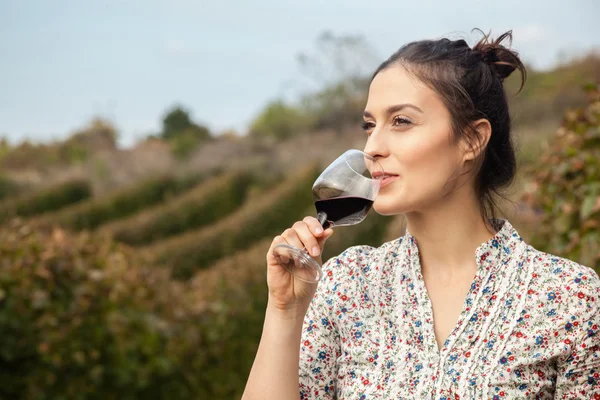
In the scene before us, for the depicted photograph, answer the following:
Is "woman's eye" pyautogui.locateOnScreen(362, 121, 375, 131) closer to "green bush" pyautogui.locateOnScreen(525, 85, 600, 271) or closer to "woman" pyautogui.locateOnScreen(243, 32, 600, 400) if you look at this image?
"woman" pyautogui.locateOnScreen(243, 32, 600, 400)

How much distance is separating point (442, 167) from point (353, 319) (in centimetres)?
58

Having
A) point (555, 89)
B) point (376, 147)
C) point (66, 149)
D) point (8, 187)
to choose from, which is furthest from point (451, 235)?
point (66, 149)

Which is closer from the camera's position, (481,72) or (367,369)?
(367,369)

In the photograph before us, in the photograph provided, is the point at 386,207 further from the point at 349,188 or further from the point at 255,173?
the point at 255,173

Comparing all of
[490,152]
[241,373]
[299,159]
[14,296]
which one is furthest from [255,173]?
[490,152]

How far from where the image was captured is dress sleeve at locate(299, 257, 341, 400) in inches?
78.7

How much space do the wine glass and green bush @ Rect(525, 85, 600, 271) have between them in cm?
134

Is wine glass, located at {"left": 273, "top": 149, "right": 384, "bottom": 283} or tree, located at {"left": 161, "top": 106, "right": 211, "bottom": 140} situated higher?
tree, located at {"left": 161, "top": 106, "right": 211, "bottom": 140}

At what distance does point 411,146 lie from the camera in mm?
1904

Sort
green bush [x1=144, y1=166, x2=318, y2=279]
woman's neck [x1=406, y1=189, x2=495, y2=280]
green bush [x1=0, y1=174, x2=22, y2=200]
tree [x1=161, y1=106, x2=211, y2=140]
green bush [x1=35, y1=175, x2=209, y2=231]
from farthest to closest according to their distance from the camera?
tree [x1=161, y1=106, x2=211, y2=140], green bush [x1=0, y1=174, x2=22, y2=200], green bush [x1=35, y1=175, x2=209, y2=231], green bush [x1=144, y1=166, x2=318, y2=279], woman's neck [x1=406, y1=189, x2=495, y2=280]

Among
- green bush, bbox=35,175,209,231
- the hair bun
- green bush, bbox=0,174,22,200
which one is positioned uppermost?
green bush, bbox=0,174,22,200

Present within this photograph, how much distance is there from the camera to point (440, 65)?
6.71 feet

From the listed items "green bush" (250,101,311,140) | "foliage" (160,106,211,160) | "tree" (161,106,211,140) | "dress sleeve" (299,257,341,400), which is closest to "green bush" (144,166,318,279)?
"dress sleeve" (299,257,341,400)

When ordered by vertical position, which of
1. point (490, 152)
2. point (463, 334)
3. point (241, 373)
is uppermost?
point (490, 152)
